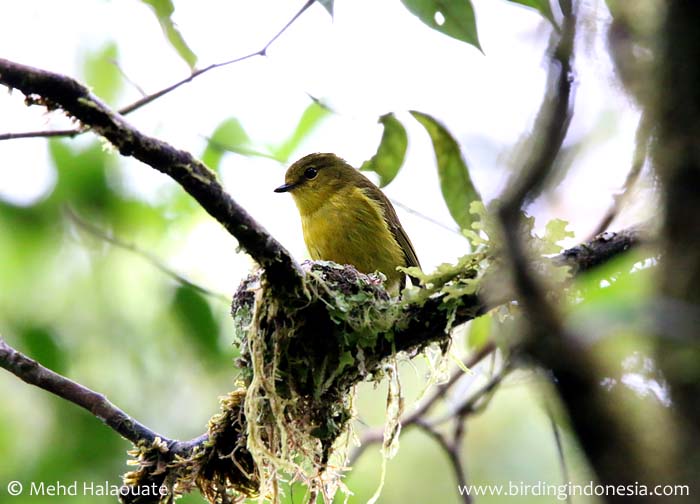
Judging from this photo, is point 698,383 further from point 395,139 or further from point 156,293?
point 156,293

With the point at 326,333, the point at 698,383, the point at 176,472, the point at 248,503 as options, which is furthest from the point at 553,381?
the point at 248,503

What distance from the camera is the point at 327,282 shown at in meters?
3.31

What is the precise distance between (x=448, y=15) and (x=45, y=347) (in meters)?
2.71

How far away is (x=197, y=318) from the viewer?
14.0ft

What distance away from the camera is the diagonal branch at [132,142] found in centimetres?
209

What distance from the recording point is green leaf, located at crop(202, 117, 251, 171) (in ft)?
13.6

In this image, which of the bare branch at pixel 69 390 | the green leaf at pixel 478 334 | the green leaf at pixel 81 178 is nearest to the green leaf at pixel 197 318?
the green leaf at pixel 81 178

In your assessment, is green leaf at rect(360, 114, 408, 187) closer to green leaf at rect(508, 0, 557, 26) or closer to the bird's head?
green leaf at rect(508, 0, 557, 26)

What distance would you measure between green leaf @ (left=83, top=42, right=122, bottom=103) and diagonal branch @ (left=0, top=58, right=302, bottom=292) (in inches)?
118

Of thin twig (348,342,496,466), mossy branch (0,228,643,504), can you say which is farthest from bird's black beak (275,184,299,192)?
mossy branch (0,228,643,504)

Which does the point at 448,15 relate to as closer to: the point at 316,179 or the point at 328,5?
the point at 328,5

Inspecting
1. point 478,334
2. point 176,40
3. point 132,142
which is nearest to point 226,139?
point 176,40

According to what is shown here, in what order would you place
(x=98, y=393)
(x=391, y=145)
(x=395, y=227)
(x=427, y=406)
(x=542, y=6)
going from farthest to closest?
1. (x=395, y=227)
2. (x=427, y=406)
3. (x=391, y=145)
4. (x=98, y=393)
5. (x=542, y=6)

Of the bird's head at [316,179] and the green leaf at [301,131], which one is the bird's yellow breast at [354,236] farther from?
the green leaf at [301,131]
